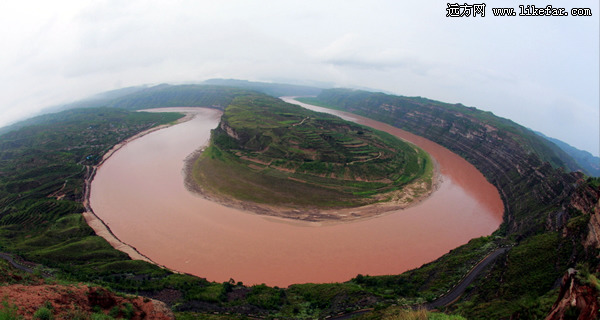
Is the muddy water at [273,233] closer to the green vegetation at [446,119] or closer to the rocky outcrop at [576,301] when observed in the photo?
the rocky outcrop at [576,301]

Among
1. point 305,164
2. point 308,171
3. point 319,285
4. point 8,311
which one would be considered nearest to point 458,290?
point 319,285

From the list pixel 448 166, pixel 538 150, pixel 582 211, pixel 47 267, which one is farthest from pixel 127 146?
pixel 538 150

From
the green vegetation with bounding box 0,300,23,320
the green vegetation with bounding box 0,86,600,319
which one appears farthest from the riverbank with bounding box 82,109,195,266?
the green vegetation with bounding box 0,300,23,320

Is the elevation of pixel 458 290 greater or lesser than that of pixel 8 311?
lesser

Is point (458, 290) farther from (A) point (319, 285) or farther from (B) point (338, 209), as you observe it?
(B) point (338, 209)

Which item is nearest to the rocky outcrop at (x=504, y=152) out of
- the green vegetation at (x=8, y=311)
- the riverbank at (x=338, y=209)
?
the riverbank at (x=338, y=209)

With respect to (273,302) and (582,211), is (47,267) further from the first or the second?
(582,211)

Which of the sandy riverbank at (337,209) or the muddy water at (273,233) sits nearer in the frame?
the muddy water at (273,233)
